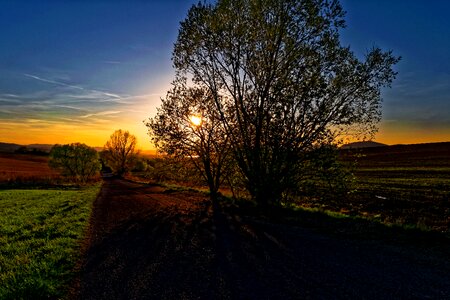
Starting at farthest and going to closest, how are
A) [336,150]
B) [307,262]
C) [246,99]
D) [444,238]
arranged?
[246,99]
[336,150]
[444,238]
[307,262]

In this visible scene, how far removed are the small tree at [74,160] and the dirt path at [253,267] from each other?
67.8 metres

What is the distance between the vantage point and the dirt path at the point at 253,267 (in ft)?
23.2

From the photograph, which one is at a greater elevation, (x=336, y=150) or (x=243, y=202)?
(x=336, y=150)

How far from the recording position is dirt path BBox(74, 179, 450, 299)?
23.2 feet

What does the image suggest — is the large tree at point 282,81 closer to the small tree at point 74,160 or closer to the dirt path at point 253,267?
the dirt path at point 253,267

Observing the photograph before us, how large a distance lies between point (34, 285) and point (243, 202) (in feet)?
52.6

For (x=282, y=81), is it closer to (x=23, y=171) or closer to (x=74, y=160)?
(x=74, y=160)

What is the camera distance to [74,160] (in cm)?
7569

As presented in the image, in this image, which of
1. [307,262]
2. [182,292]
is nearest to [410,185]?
[307,262]

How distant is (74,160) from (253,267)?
251 ft

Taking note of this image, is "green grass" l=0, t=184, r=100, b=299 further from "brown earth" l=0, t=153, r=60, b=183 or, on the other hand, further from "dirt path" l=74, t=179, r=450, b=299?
"brown earth" l=0, t=153, r=60, b=183

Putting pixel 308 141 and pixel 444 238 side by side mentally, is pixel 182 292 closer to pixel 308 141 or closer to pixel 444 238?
pixel 444 238

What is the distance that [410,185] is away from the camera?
140 ft

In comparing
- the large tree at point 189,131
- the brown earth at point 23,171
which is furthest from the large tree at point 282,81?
the brown earth at point 23,171
